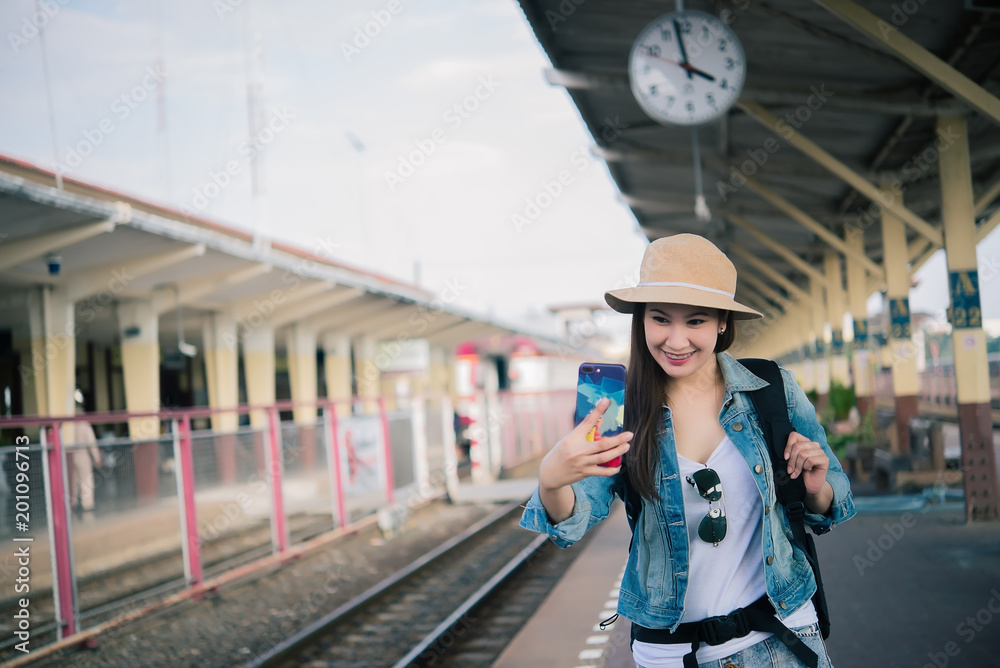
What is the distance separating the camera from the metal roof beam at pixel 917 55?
7488 millimetres

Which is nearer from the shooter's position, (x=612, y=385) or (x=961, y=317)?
(x=612, y=385)

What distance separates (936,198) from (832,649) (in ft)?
37.6

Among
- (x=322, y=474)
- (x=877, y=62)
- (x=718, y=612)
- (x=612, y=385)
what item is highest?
(x=877, y=62)

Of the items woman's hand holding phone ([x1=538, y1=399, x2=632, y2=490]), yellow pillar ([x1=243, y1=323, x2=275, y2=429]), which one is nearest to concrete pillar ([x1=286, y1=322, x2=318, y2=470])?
yellow pillar ([x1=243, y1=323, x2=275, y2=429])

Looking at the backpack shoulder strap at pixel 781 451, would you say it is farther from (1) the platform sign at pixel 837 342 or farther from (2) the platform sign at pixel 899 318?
(1) the platform sign at pixel 837 342

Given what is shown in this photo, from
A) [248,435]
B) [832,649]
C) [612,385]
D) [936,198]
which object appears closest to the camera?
[612,385]

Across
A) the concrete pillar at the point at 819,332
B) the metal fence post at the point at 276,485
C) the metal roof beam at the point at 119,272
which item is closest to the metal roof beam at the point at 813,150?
the metal fence post at the point at 276,485

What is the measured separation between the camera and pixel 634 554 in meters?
2.23

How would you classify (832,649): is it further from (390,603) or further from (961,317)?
(961,317)

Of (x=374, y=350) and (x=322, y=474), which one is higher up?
(x=374, y=350)

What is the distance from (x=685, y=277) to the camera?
210 centimetres

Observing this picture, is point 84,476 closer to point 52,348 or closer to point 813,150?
point 52,348

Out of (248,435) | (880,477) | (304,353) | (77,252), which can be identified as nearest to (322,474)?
(248,435)

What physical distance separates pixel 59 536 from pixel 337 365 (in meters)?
16.8
